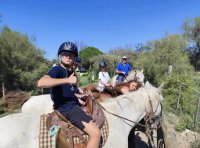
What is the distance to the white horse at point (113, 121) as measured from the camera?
11.4 feet

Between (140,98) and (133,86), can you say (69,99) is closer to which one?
(140,98)

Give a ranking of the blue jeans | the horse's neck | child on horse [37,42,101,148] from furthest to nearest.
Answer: the blue jeans, the horse's neck, child on horse [37,42,101,148]

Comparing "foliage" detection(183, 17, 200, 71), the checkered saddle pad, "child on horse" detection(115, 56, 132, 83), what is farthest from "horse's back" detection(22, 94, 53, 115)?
"foliage" detection(183, 17, 200, 71)

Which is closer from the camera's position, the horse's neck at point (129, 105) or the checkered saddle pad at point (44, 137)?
the checkered saddle pad at point (44, 137)

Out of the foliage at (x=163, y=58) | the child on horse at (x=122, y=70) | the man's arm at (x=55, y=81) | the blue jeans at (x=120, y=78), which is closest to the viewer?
the man's arm at (x=55, y=81)

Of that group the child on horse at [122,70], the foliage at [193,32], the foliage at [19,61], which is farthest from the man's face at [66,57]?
the foliage at [193,32]

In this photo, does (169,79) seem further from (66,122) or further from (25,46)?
(25,46)

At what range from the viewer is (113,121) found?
14.2 feet

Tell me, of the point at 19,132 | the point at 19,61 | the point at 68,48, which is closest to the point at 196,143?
the point at 68,48

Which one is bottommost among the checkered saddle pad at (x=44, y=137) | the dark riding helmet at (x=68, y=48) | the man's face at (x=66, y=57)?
the checkered saddle pad at (x=44, y=137)

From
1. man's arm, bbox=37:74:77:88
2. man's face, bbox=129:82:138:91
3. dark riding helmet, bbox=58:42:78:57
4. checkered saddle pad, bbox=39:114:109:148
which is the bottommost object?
checkered saddle pad, bbox=39:114:109:148

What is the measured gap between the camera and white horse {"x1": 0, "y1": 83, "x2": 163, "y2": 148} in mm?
3461

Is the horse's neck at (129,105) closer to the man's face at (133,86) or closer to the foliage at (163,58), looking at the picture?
the man's face at (133,86)

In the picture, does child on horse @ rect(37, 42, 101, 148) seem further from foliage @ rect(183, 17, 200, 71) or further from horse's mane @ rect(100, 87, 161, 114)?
foliage @ rect(183, 17, 200, 71)
